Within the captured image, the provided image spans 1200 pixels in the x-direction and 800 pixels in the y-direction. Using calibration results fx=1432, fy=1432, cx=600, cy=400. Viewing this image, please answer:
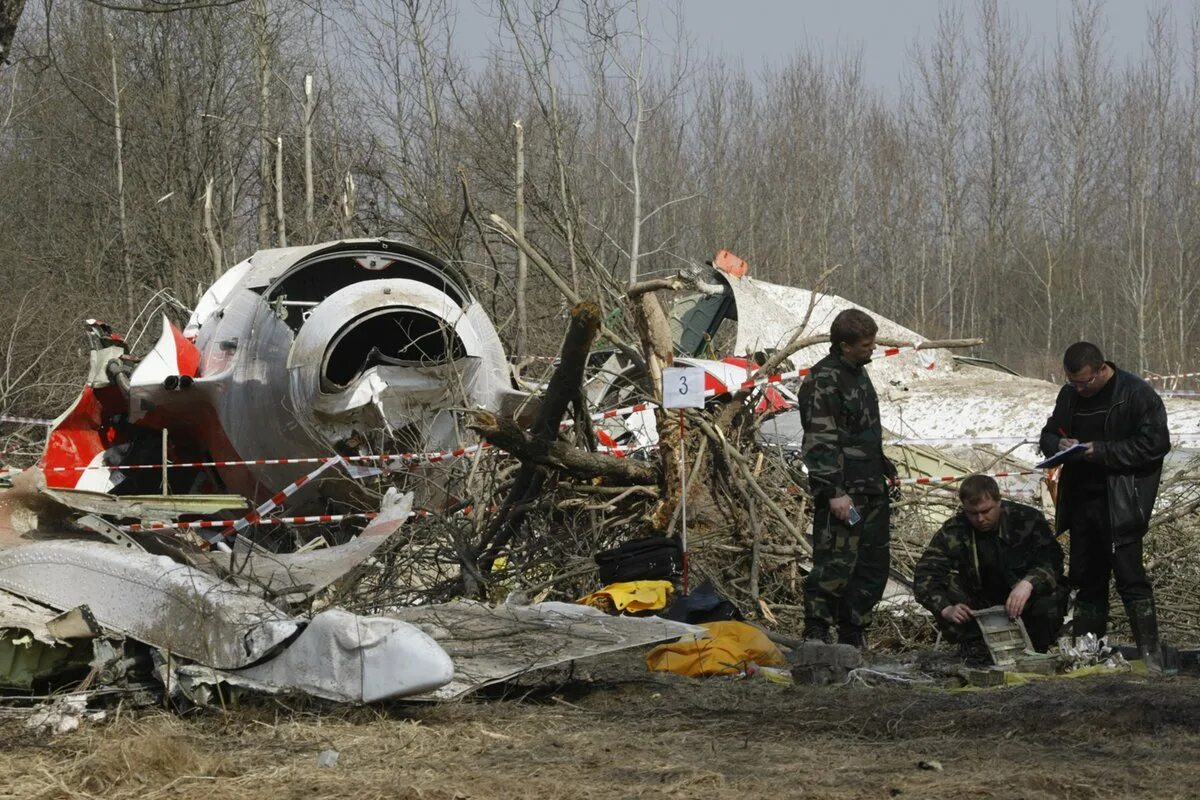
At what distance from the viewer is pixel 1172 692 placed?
210 inches

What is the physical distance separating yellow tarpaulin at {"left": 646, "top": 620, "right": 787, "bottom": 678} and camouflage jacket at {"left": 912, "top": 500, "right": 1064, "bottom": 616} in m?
0.77

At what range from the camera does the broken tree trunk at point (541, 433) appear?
7.83 m

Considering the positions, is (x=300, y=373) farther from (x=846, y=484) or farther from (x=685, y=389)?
(x=846, y=484)

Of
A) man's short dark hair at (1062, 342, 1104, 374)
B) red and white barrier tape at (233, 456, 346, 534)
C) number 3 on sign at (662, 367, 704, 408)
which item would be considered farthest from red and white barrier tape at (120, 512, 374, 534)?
man's short dark hair at (1062, 342, 1104, 374)

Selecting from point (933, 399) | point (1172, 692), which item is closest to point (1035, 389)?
point (933, 399)

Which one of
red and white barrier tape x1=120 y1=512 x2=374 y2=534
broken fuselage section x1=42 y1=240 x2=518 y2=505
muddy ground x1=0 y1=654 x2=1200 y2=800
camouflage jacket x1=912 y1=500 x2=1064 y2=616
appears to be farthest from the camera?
broken fuselage section x1=42 y1=240 x2=518 y2=505

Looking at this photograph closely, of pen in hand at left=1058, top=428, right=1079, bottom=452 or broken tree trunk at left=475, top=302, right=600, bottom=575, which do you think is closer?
pen in hand at left=1058, top=428, right=1079, bottom=452

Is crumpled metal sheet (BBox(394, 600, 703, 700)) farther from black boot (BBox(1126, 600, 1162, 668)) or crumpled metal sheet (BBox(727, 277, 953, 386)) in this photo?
crumpled metal sheet (BBox(727, 277, 953, 386))

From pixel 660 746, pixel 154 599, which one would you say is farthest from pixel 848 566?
pixel 154 599

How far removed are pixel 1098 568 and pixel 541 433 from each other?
3.33 meters

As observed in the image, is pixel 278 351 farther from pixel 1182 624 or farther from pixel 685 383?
pixel 1182 624

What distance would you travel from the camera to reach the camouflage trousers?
669cm

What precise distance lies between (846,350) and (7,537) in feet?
13.7

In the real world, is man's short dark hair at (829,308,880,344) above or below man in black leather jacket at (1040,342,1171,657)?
above
